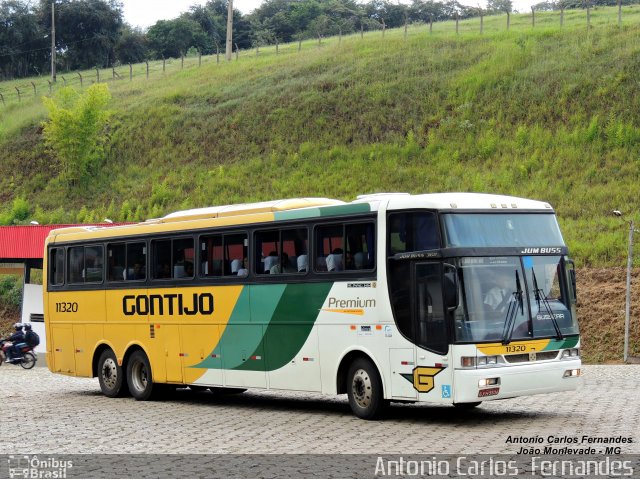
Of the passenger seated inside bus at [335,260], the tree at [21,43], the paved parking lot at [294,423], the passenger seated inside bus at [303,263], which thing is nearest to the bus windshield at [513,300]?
the paved parking lot at [294,423]

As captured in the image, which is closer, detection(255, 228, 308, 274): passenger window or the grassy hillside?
detection(255, 228, 308, 274): passenger window

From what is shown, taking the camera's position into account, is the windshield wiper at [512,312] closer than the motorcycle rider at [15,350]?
Yes

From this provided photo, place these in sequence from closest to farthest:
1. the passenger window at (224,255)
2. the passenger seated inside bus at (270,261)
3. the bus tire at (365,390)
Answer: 1. the bus tire at (365,390)
2. the passenger seated inside bus at (270,261)
3. the passenger window at (224,255)

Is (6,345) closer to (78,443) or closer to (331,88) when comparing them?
(78,443)

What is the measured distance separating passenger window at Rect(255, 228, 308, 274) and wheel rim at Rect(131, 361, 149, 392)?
4.70 m

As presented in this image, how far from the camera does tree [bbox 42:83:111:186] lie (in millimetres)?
69062

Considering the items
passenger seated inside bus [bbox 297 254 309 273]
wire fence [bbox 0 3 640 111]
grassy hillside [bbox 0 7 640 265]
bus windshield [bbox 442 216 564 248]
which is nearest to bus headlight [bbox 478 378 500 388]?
bus windshield [bbox 442 216 564 248]

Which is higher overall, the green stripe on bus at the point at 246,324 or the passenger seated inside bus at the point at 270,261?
the passenger seated inside bus at the point at 270,261

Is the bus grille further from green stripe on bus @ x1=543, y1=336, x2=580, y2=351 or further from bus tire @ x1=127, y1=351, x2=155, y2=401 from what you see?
bus tire @ x1=127, y1=351, x2=155, y2=401

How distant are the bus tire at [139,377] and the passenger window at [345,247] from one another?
19.8 ft

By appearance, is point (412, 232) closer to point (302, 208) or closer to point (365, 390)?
point (365, 390)

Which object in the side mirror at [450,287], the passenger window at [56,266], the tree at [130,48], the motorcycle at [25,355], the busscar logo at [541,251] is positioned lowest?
the motorcycle at [25,355]

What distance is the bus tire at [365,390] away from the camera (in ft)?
54.8

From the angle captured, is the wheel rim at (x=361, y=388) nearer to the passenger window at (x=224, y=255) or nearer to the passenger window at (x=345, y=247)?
the passenger window at (x=345, y=247)
